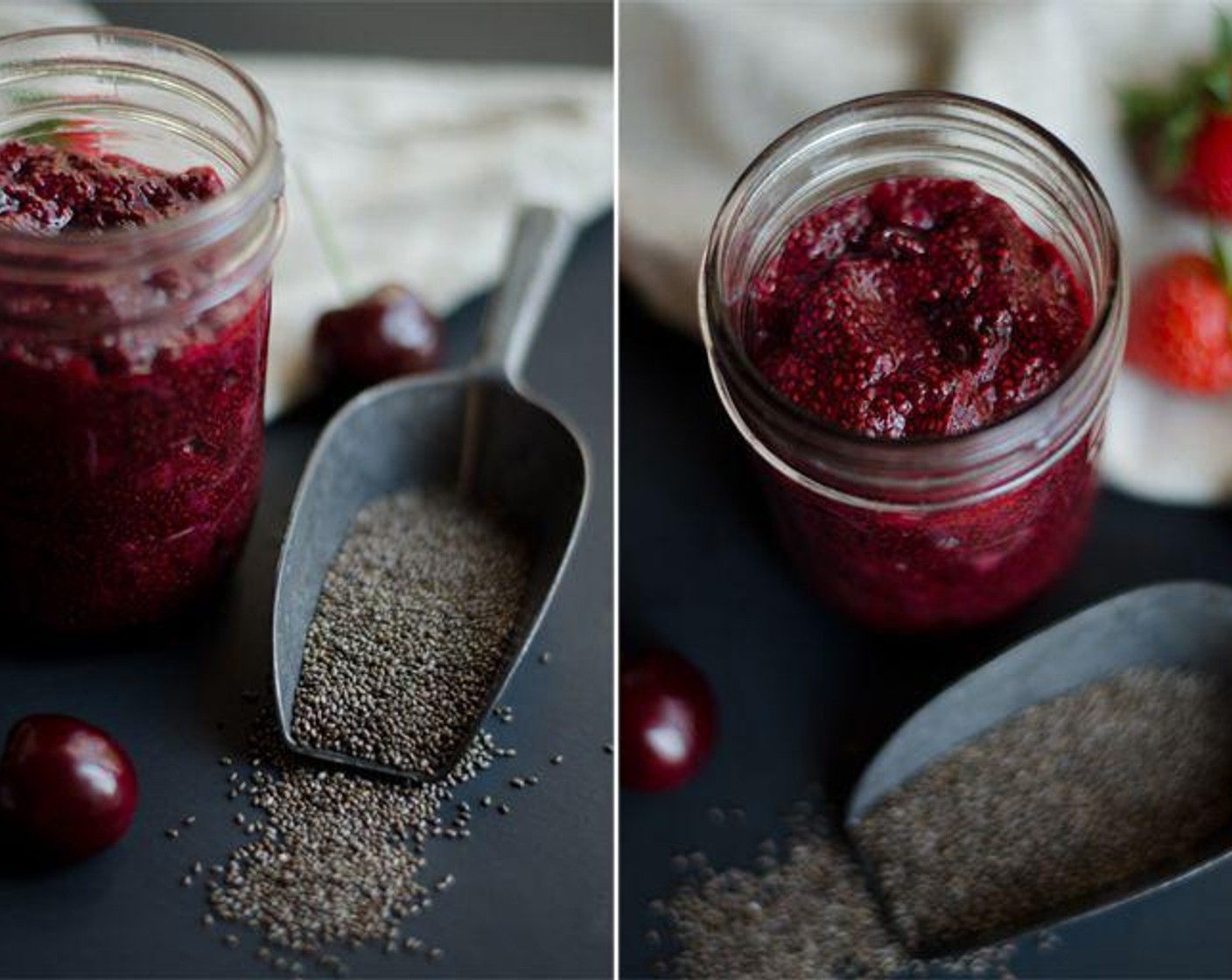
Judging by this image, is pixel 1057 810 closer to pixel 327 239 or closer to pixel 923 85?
pixel 923 85

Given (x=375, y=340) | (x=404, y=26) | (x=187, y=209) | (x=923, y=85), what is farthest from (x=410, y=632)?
(x=404, y=26)

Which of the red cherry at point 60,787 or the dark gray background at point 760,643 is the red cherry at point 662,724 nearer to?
the dark gray background at point 760,643

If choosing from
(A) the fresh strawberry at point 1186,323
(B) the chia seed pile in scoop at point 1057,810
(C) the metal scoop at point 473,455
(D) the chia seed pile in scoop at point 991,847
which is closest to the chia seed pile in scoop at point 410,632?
(C) the metal scoop at point 473,455

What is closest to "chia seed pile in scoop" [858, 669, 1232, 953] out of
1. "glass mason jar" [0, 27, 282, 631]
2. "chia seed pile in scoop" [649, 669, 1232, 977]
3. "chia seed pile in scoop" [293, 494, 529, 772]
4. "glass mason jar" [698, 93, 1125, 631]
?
"chia seed pile in scoop" [649, 669, 1232, 977]

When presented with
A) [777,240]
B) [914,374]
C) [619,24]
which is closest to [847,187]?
[777,240]

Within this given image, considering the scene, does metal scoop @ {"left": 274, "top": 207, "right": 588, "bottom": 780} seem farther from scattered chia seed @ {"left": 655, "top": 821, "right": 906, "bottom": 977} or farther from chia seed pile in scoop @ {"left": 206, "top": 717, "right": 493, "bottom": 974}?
scattered chia seed @ {"left": 655, "top": 821, "right": 906, "bottom": 977}

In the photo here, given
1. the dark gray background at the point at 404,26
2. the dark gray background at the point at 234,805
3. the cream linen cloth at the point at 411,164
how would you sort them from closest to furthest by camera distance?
the dark gray background at the point at 234,805 < the cream linen cloth at the point at 411,164 < the dark gray background at the point at 404,26
